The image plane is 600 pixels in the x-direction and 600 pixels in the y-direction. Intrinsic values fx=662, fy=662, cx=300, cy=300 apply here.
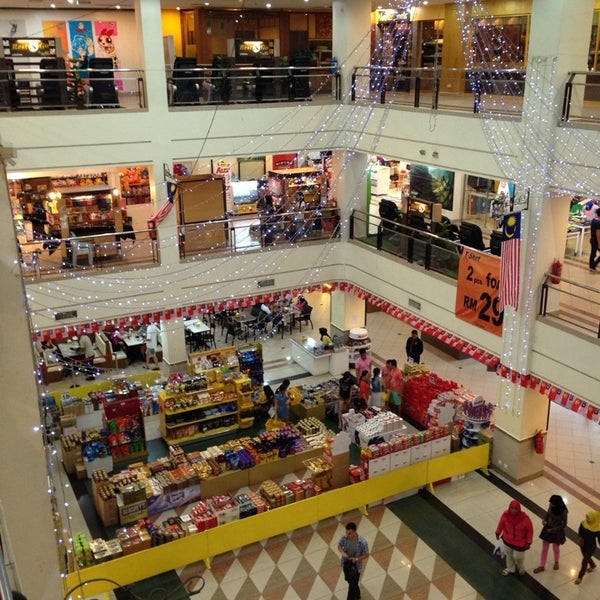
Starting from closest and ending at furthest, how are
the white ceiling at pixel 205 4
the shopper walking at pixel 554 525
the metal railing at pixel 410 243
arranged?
the shopper walking at pixel 554 525
the metal railing at pixel 410 243
the white ceiling at pixel 205 4

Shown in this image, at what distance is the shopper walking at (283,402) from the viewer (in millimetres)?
12730

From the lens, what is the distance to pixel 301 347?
15664mm

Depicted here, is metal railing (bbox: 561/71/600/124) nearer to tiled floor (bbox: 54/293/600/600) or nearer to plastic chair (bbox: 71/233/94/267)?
tiled floor (bbox: 54/293/600/600)

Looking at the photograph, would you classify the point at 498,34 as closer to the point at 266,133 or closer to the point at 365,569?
the point at 266,133

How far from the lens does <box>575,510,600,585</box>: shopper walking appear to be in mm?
8727

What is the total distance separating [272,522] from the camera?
9742 millimetres

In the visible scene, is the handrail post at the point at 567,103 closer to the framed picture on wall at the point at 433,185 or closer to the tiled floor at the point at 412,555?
the tiled floor at the point at 412,555

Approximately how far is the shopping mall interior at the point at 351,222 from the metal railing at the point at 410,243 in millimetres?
55

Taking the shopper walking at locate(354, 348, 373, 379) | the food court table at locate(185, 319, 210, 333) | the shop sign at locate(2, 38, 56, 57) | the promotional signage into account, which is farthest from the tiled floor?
the shop sign at locate(2, 38, 56, 57)

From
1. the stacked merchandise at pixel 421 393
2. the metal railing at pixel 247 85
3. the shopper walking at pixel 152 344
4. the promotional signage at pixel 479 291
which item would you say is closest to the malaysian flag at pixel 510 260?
the promotional signage at pixel 479 291

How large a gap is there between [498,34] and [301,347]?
8938mm

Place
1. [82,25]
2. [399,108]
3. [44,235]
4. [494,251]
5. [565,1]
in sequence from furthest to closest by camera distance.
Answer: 1. [82,25]
2. [44,235]
3. [399,108]
4. [494,251]
5. [565,1]

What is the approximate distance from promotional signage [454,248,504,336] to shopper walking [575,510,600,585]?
134 inches

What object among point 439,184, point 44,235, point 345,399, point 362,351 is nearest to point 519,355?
point 345,399
